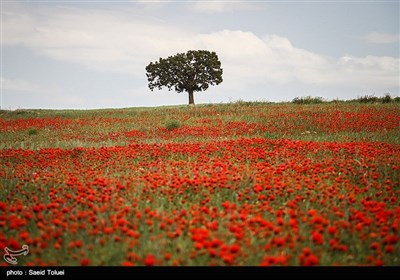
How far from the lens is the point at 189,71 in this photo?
1919 inches

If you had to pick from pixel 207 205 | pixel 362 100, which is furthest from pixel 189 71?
pixel 207 205

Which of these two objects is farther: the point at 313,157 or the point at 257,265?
the point at 313,157

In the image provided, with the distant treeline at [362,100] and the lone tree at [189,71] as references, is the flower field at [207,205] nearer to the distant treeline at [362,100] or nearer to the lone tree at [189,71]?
the distant treeline at [362,100]

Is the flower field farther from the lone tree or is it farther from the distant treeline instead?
the lone tree

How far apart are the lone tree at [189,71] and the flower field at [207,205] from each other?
35.5 m

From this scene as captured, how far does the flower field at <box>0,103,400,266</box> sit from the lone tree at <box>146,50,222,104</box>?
3545cm

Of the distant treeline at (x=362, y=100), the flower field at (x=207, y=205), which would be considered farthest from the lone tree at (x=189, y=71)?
the flower field at (x=207, y=205)

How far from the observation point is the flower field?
351 centimetres

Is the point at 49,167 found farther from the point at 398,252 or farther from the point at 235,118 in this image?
the point at 235,118

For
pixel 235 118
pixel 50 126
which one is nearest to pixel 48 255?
pixel 235 118

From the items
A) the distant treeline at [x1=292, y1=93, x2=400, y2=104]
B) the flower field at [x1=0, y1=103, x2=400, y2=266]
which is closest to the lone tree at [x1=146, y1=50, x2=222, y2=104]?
the distant treeline at [x1=292, y1=93, x2=400, y2=104]

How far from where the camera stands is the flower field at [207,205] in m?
3.51
